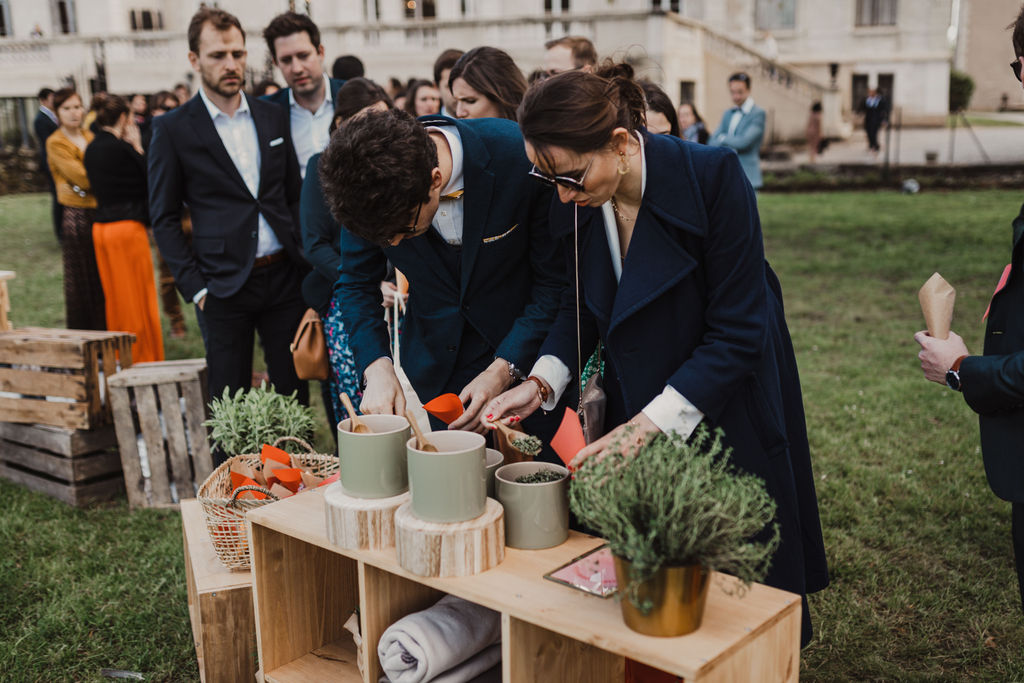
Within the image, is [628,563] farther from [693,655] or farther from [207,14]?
[207,14]

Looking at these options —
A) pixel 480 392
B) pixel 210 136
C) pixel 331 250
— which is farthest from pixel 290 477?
pixel 210 136

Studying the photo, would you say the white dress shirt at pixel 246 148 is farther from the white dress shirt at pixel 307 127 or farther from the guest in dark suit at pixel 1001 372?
the guest in dark suit at pixel 1001 372

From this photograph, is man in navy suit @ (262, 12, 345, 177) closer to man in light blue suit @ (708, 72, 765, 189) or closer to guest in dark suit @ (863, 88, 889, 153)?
man in light blue suit @ (708, 72, 765, 189)

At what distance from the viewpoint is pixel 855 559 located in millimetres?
3748

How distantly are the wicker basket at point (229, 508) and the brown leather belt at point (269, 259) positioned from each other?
1.44 meters

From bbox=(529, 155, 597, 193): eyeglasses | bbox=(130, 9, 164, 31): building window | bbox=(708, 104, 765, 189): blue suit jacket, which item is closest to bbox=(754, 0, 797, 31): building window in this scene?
bbox=(708, 104, 765, 189): blue suit jacket

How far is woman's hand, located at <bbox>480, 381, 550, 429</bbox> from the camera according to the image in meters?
2.13

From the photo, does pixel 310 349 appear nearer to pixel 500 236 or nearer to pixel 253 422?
pixel 253 422

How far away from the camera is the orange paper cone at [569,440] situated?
6.25ft

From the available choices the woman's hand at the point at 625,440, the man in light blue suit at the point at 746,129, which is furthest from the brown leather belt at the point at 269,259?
the man in light blue suit at the point at 746,129

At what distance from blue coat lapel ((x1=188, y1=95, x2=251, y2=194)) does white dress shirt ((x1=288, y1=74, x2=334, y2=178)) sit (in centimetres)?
54

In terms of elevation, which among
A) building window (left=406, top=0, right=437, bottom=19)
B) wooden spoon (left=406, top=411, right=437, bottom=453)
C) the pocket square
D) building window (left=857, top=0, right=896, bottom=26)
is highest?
building window (left=406, top=0, right=437, bottom=19)

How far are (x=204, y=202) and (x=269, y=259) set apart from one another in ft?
1.25

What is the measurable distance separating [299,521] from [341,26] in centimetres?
2757
